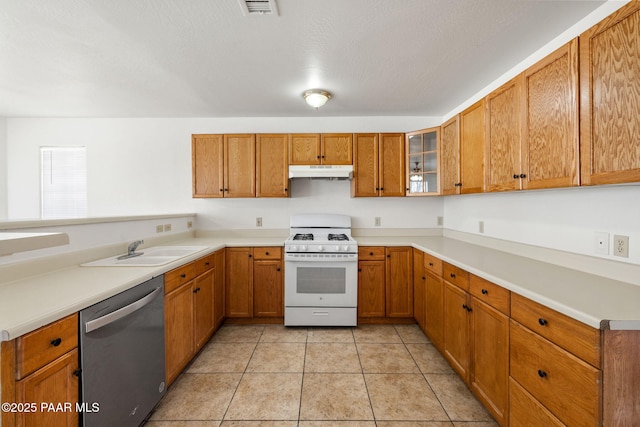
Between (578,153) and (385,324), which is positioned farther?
(385,324)

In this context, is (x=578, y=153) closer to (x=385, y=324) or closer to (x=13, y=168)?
(x=385, y=324)

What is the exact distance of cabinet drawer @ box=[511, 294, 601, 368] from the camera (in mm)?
957

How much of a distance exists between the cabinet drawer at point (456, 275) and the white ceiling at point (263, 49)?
1.60 m

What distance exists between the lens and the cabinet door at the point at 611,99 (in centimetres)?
108

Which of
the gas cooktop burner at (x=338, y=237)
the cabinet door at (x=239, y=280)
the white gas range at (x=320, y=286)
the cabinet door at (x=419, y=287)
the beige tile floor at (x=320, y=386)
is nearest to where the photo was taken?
the beige tile floor at (x=320, y=386)

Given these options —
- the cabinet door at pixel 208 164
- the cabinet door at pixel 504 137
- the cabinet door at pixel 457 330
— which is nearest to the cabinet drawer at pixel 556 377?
the cabinet door at pixel 457 330

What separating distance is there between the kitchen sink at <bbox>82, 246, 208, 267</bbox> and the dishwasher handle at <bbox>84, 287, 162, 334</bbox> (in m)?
0.28

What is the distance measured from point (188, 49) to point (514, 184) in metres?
A: 2.45

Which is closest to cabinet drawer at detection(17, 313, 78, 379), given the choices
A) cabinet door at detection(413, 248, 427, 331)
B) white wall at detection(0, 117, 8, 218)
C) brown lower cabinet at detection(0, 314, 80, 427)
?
brown lower cabinet at detection(0, 314, 80, 427)

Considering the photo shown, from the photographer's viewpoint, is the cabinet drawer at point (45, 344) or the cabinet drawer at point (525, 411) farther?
the cabinet drawer at point (525, 411)

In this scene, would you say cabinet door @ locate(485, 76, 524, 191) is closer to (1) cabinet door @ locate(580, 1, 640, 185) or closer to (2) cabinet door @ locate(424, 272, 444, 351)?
(1) cabinet door @ locate(580, 1, 640, 185)

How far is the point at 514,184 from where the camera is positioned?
172cm

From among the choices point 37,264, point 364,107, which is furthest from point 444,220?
point 37,264

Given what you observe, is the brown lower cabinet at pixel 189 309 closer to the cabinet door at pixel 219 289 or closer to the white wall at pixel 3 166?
the cabinet door at pixel 219 289
